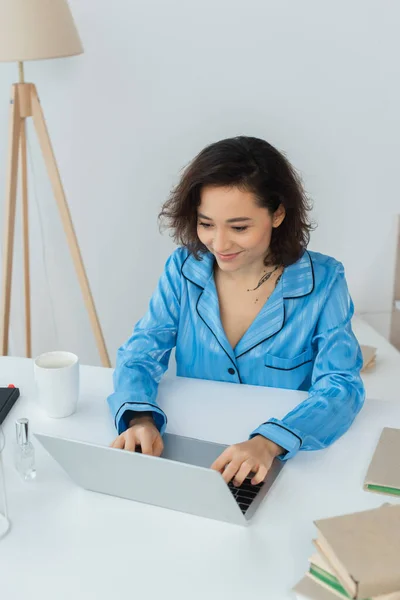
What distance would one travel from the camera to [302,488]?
123 centimetres

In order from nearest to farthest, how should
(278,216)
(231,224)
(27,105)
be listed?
1. (231,224)
2. (278,216)
3. (27,105)

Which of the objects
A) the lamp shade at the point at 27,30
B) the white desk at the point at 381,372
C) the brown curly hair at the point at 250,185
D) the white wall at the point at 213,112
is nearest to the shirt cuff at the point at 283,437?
the brown curly hair at the point at 250,185

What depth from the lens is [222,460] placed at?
122 cm

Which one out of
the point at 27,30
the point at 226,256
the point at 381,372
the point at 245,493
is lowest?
the point at 381,372

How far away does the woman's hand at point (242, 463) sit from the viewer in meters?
1.21

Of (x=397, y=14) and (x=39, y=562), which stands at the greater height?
(x=397, y=14)

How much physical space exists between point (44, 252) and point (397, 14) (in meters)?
1.64

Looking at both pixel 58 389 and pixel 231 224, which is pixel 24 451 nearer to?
pixel 58 389

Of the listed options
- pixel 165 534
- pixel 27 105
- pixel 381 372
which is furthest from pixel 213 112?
pixel 165 534

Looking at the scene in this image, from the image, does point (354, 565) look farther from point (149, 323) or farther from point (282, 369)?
point (149, 323)

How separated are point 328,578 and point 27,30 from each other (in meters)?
1.90

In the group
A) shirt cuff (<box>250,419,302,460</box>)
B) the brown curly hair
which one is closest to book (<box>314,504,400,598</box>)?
shirt cuff (<box>250,419,302,460</box>)

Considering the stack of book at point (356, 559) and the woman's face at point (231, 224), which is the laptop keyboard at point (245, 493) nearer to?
the stack of book at point (356, 559)

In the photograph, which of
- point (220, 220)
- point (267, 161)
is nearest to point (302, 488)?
point (220, 220)
